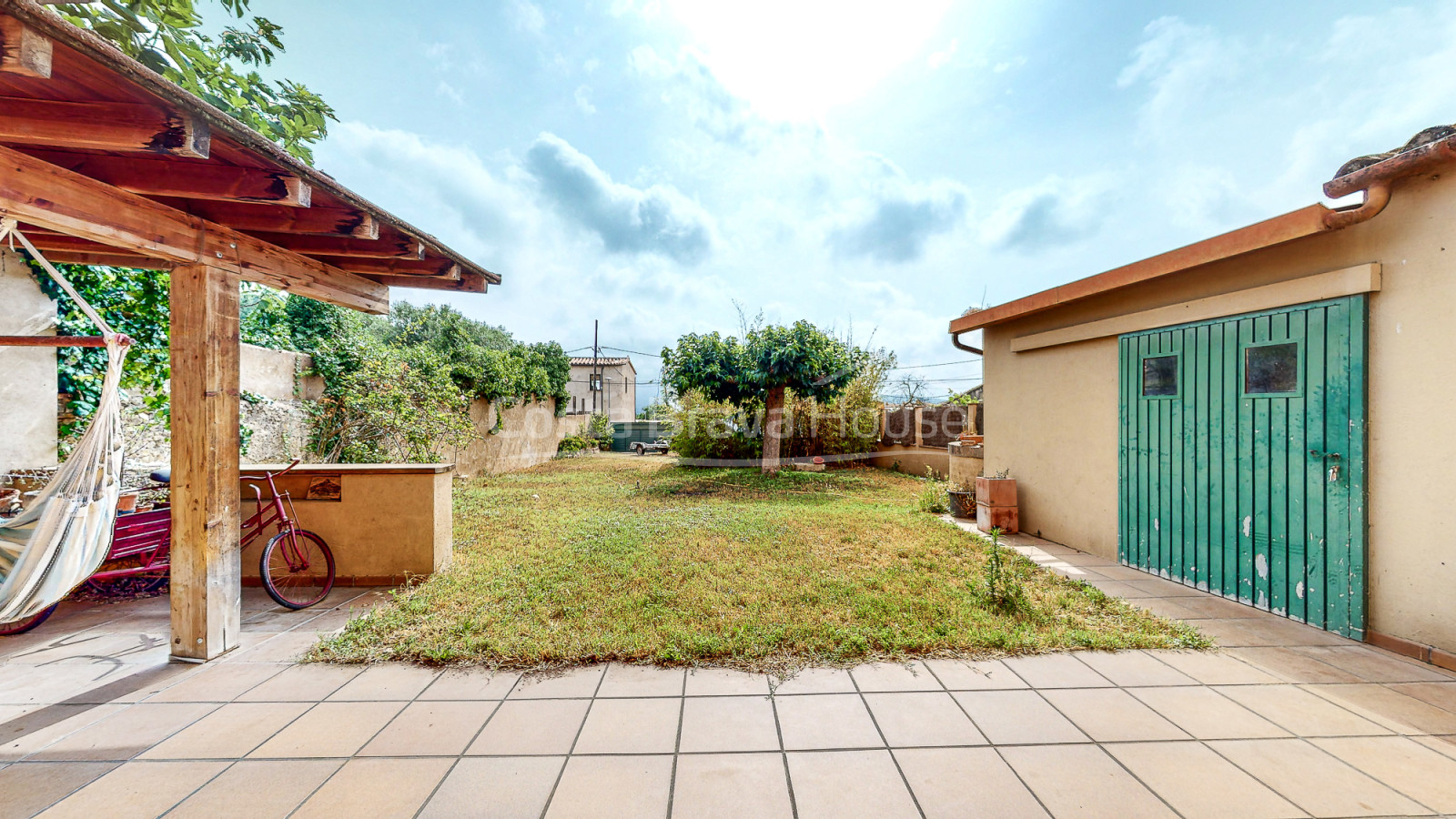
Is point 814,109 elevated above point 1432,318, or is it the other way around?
point 814,109

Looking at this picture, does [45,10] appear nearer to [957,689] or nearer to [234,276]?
[234,276]

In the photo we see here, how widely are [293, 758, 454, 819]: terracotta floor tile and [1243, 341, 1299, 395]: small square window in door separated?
4889mm

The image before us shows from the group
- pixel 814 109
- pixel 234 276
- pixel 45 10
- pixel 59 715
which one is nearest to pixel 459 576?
pixel 59 715

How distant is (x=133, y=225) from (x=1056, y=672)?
15.8 feet

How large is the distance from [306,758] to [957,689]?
8.65 ft

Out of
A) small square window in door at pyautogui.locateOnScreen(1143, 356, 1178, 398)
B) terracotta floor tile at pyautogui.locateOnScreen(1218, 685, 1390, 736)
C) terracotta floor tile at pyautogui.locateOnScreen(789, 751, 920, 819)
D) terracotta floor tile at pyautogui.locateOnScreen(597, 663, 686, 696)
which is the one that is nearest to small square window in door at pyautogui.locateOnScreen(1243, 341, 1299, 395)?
small square window in door at pyautogui.locateOnScreen(1143, 356, 1178, 398)

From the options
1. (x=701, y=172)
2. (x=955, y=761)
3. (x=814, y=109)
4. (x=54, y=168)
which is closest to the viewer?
(x=955, y=761)

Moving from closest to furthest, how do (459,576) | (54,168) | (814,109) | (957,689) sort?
1. (54,168)
2. (957,689)
3. (459,576)
4. (814,109)

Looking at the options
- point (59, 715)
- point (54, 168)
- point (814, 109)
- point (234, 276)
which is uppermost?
point (814, 109)

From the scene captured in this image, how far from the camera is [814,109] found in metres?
8.88

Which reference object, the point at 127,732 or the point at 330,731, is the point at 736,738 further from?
the point at 127,732

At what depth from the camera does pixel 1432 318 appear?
2.51 m

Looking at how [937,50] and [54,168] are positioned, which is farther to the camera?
[937,50]

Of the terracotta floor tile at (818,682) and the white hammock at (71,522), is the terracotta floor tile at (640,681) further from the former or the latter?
the white hammock at (71,522)
